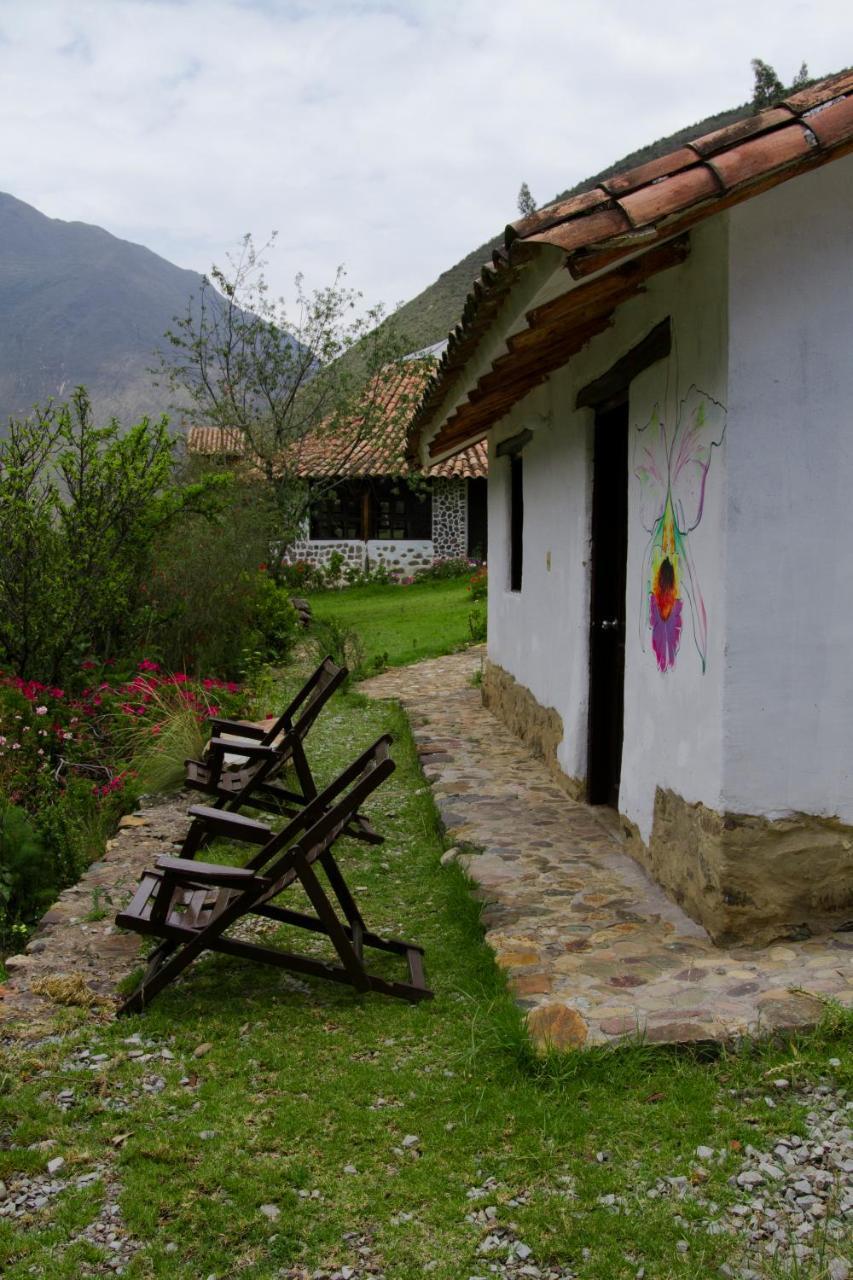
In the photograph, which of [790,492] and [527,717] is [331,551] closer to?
[527,717]

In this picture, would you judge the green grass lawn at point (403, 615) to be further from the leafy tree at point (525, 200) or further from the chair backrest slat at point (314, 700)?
the leafy tree at point (525, 200)

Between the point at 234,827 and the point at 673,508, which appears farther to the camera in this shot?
the point at 673,508

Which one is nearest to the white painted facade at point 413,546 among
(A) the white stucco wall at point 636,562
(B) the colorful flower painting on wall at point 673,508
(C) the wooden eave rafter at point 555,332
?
(C) the wooden eave rafter at point 555,332

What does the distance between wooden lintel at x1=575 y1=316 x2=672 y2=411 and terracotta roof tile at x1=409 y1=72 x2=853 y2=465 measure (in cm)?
92

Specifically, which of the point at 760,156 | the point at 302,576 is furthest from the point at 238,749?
the point at 302,576

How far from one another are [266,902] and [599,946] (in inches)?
48.1

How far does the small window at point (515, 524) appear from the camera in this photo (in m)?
8.41

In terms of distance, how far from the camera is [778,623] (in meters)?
3.68

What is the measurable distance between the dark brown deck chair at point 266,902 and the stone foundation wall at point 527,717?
8.13 feet

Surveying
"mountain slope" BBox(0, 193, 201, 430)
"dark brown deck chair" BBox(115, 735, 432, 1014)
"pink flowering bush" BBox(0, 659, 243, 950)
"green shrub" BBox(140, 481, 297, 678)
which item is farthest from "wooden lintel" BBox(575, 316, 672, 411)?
→ "mountain slope" BBox(0, 193, 201, 430)

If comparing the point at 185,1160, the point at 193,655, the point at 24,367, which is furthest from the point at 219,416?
the point at 24,367

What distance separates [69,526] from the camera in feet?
25.6

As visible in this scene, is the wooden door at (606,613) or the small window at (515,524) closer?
the wooden door at (606,613)

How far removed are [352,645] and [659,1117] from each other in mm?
9331
